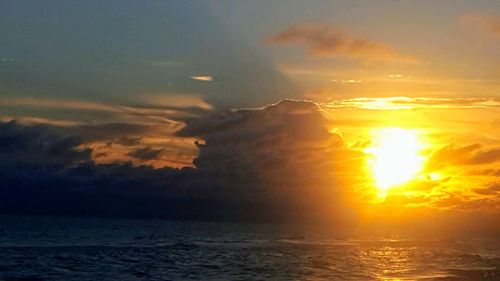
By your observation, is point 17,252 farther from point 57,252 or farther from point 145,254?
point 145,254

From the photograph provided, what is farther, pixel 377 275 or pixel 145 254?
pixel 145 254

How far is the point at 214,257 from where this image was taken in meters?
98.7

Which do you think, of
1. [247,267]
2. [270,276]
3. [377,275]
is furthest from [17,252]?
[377,275]

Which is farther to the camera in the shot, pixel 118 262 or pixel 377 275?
pixel 118 262

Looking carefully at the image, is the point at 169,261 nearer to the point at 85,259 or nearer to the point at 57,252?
the point at 85,259

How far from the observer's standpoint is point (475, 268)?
83.4 m

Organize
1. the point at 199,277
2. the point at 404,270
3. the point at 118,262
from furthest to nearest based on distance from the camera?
the point at 118,262, the point at 404,270, the point at 199,277

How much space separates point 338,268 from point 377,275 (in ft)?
25.1

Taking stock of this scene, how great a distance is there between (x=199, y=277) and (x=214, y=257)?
28.6 metres

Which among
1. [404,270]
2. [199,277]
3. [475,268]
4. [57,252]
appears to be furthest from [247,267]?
[57,252]

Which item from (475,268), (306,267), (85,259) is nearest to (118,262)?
(85,259)

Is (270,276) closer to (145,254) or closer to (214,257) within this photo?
(214,257)

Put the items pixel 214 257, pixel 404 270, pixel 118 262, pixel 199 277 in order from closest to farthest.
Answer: pixel 199 277 < pixel 404 270 < pixel 118 262 < pixel 214 257

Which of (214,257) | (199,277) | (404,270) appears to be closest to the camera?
(199,277)
